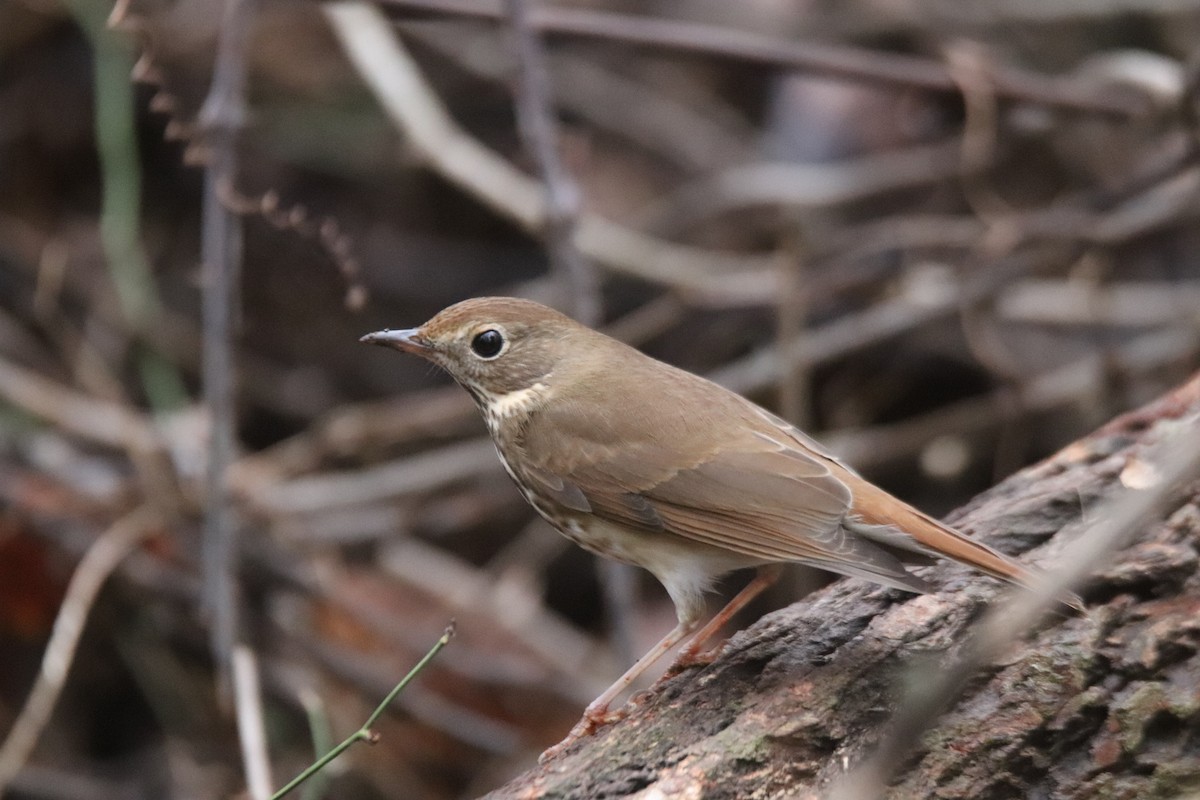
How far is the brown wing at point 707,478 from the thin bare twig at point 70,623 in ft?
5.58

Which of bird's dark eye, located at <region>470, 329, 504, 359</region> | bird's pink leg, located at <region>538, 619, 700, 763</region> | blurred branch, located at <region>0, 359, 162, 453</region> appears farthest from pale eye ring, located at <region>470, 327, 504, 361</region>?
blurred branch, located at <region>0, 359, 162, 453</region>

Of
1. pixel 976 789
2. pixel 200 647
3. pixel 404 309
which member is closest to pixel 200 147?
pixel 200 647

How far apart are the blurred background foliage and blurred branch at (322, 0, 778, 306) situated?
20 mm

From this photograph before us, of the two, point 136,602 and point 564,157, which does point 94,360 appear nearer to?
point 136,602

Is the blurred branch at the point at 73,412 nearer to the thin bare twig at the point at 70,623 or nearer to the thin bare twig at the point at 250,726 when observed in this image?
the thin bare twig at the point at 70,623

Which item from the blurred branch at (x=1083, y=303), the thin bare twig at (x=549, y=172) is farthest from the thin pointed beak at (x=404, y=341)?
the blurred branch at (x=1083, y=303)

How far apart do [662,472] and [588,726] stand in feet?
1.92

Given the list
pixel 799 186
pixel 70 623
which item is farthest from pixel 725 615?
pixel 799 186

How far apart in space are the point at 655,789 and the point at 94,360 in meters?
4.21

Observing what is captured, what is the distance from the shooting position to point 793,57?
4.88 meters

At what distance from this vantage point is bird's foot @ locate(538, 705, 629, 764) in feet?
8.87

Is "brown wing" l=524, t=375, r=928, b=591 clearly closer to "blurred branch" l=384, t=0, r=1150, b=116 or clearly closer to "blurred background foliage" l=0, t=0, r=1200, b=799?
"blurred background foliage" l=0, t=0, r=1200, b=799

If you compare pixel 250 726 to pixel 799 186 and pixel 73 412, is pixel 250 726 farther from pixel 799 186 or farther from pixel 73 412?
pixel 799 186

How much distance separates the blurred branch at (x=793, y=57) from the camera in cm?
459
